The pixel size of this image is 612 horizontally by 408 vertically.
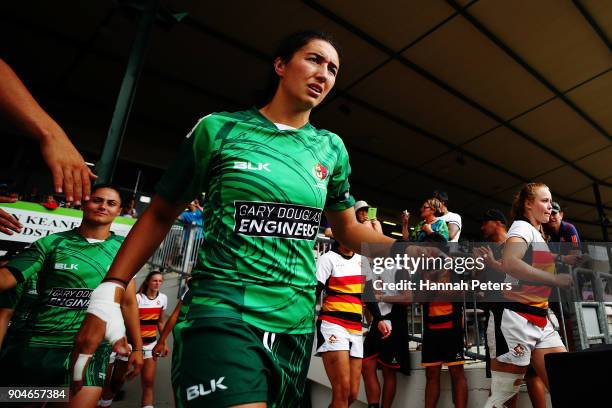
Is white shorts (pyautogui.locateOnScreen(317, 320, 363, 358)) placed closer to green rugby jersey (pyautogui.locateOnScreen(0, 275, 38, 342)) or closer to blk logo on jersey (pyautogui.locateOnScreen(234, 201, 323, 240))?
green rugby jersey (pyautogui.locateOnScreen(0, 275, 38, 342))

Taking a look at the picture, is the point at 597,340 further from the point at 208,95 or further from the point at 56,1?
the point at 56,1

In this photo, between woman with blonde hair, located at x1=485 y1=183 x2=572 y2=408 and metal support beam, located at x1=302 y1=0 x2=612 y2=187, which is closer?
woman with blonde hair, located at x1=485 y1=183 x2=572 y2=408

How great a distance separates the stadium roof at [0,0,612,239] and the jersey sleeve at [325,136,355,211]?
5.28 meters

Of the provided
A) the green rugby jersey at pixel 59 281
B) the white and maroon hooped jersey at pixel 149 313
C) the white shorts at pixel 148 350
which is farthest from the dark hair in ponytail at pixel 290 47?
the white and maroon hooped jersey at pixel 149 313

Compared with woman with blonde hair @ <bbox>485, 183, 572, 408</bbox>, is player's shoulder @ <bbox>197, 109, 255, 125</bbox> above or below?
above

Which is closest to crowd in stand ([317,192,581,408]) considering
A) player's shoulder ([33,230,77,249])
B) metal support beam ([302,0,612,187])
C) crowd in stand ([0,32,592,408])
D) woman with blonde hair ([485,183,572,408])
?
woman with blonde hair ([485,183,572,408])

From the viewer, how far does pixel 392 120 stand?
11.0m

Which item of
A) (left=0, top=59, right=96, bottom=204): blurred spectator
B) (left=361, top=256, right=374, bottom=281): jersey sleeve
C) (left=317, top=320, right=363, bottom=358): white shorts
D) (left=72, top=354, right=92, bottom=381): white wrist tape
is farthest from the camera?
(left=361, top=256, right=374, bottom=281): jersey sleeve

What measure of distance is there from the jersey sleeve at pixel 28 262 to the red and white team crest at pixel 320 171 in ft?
10.1

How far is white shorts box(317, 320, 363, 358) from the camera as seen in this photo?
14.9ft

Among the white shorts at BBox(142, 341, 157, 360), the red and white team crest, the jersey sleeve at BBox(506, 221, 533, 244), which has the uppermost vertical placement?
the jersey sleeve at BBox(506, 221, 533, 244)

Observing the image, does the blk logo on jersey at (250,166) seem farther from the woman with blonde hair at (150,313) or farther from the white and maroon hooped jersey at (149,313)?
the white and maroon hooped jersey at (149,313)

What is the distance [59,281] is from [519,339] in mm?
4252

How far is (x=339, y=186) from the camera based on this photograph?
1.91m
